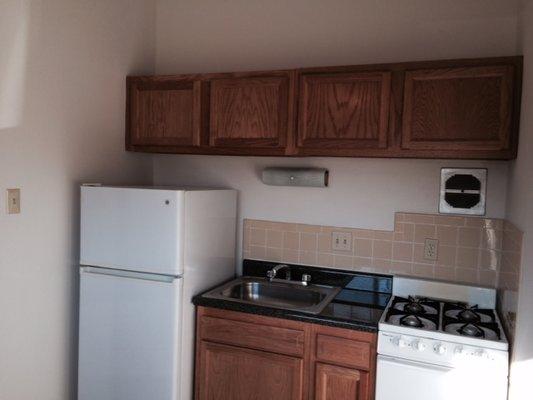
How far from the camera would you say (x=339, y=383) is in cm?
212

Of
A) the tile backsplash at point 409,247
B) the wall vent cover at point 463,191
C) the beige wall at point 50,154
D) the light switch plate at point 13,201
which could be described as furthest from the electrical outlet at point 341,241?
the light switch plate at point 13,201

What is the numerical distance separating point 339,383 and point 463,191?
116cm

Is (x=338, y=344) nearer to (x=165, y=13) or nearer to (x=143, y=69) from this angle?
(x=143, y=69)

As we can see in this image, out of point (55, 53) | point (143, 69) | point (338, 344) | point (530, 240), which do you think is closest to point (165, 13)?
point (143, 69)

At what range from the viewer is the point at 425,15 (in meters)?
2.45

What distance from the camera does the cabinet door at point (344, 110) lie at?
224 centimetres

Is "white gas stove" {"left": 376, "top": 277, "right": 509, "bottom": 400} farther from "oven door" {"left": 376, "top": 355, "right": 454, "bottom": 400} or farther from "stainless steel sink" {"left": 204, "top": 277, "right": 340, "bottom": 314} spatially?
"stainless steel sink" {"left": 204, "top": 277, "right": 340, "bottom": 314}

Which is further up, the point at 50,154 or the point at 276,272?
the point at 50,154

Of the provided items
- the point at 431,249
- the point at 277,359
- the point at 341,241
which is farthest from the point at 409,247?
the point at 277,359

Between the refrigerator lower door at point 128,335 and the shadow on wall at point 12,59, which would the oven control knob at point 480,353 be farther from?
the shadow on wall at point 12,59

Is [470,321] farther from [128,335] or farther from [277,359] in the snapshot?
[128,335]

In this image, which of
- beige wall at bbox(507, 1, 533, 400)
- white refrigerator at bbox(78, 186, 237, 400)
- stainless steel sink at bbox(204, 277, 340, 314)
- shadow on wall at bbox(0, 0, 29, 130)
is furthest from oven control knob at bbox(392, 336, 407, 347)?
shadow on wall at bbox(0, 0, 29, 130)

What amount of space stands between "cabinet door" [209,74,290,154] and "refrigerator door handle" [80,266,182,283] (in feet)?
2.56

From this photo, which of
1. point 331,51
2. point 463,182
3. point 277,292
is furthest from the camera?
point 277,292
